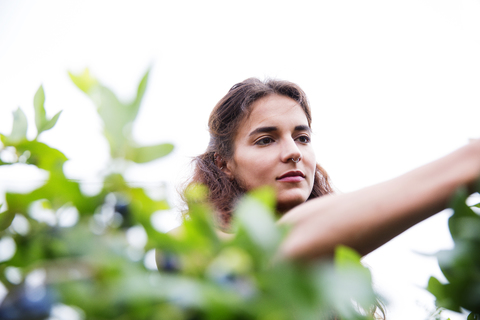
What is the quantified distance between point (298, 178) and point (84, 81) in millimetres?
958

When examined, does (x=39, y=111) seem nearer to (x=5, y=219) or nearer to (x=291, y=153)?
(x=5, y=219)

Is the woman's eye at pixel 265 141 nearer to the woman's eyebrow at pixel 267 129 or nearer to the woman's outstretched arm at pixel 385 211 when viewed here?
the woman's eyebrow at pixel 267 129

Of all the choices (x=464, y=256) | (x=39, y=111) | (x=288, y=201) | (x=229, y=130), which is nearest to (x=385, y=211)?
(x=464, y=256)

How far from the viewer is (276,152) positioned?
1.15 metres

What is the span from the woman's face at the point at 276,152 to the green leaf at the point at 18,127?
87 centimetres

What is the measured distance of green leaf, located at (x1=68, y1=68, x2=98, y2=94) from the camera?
0.63 feet

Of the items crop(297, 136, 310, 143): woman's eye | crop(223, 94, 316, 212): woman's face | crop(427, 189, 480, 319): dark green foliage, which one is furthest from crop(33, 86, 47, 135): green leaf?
crop(297, 136, 310, 143): woman's eye

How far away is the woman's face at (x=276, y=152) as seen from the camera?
1.11 meters

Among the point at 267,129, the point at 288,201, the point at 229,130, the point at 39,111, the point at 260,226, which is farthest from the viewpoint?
the point at 229,130

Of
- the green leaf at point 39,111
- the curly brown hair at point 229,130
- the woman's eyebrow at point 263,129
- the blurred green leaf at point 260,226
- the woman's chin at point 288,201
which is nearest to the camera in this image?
the blurred green leaf at point 260,226

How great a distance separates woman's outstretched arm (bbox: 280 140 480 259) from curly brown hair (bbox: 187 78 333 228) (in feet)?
3.16

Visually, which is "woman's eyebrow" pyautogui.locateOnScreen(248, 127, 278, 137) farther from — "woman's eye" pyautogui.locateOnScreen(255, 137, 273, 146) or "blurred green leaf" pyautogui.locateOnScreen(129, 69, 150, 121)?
"blurred green leaf" pyautogui.locateOnScreen(129, 69, 150, 121)

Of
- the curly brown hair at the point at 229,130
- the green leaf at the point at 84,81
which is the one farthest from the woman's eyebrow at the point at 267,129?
the green leaf at the point at 84,81

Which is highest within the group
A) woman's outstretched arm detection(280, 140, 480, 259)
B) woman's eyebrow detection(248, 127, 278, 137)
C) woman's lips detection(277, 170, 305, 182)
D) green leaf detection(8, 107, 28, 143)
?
green leaf detection(8, 107, 28, 143)
